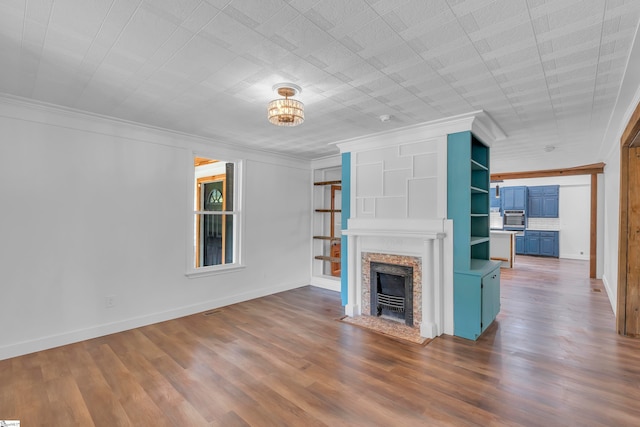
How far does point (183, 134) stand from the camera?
4273 millimetres

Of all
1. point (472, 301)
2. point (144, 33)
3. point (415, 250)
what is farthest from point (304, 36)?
point (472, 301)

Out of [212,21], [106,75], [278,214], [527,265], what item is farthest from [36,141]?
[527,265]

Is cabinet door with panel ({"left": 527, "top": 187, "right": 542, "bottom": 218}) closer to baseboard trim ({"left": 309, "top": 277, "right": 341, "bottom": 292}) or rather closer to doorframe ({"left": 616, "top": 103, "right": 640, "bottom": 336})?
doorframe ({"left": 616, "top": 103, "right": 640, "bottom": 336})

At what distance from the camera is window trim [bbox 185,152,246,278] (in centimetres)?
439

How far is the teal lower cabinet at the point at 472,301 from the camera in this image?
3422mm

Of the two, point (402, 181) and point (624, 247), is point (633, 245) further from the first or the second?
point (402, 181)

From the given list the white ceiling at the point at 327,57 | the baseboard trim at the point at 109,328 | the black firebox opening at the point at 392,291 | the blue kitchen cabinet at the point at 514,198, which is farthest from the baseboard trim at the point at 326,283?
the blue kitchen cabinet at the point at 514,198

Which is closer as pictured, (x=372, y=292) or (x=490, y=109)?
(x=490, y=109)

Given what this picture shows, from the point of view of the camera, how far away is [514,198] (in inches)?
406

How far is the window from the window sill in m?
0.07

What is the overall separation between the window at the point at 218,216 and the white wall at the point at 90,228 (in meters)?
0.43

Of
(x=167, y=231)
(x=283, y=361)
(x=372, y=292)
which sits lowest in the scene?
(x=283, y=361)

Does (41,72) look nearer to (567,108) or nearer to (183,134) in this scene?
(183,134)

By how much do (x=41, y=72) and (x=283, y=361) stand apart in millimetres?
3228
